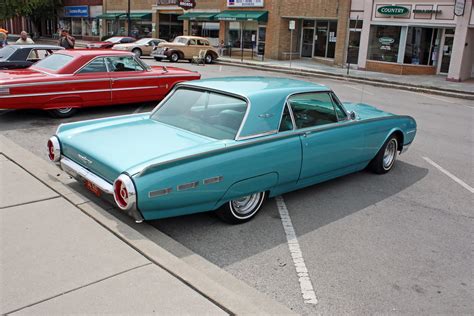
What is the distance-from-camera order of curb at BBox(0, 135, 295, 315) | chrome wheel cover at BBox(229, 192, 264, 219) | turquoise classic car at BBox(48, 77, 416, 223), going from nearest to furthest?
curb at BBox(0, 135, 295, 315)
turquoise classic car at BBox(48, 77, 416, 223)
chrome wheel cover at BBox(229, 192, 264, 219)

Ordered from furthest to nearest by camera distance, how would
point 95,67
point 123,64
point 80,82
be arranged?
1. point 123,64
2. point 95,67
3. point 80,82

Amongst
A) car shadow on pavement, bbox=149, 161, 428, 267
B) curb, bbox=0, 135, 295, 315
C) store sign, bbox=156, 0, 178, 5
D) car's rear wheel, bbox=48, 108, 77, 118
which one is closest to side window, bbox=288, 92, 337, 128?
car shadow on pavement, bbox=149, 161, 428, 267

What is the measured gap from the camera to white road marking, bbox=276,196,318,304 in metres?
3.64

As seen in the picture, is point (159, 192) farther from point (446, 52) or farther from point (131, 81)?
point (446, 52)

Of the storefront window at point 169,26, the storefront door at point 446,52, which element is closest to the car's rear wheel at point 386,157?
the storefront door at point 446,52

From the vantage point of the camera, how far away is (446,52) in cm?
2306

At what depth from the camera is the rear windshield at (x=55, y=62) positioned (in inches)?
380

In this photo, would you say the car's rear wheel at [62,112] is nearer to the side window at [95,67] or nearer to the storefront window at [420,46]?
the side window at [95,67]

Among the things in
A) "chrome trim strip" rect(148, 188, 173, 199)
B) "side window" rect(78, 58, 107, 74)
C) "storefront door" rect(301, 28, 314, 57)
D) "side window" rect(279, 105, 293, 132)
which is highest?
"storefront door" rect(301, 28, 314, 57)

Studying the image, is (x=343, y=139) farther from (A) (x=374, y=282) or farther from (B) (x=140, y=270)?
(B) (x=140, y=270)

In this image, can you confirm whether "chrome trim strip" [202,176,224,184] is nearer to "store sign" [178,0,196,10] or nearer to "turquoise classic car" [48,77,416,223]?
"turquoise classic car" [48,77,416,223]

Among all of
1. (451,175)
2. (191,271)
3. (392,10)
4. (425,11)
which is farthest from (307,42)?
(191,271)

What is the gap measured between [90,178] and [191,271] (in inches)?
61.3

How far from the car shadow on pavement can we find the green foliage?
48.4 meters
